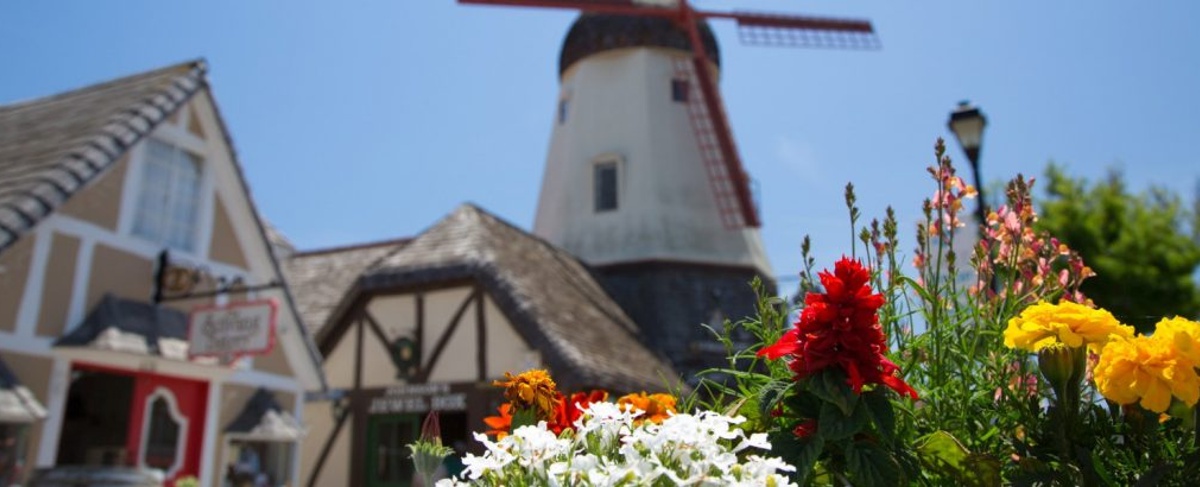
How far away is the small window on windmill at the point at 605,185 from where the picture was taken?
722 inches

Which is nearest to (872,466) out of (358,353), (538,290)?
(538,290)

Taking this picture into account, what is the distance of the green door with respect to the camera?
13250 mm

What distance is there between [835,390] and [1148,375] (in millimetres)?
607

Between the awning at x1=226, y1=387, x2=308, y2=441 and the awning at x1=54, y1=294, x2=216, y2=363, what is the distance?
827 mm

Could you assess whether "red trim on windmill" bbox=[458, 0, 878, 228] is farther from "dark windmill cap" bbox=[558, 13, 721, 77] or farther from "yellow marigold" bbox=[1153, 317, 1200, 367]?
"yellow marigold" bbox=[1153, 317, 1200, 367]

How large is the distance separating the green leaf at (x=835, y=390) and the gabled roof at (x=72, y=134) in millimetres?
7191

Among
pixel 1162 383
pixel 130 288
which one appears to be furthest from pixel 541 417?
pixel 130 288

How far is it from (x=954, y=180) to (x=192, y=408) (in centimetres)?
843

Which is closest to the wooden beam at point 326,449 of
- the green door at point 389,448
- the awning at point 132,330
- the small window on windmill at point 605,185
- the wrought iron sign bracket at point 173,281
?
the green door at point 389,448

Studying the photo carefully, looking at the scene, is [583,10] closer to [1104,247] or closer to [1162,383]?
[1104,247]

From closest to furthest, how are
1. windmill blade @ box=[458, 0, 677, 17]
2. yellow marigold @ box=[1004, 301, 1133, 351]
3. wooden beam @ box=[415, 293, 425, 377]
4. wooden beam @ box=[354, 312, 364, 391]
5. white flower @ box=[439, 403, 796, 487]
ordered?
white flower @ box=[439, 403, 796, 487]
yellow marigold @ box=[1004, 301, 1133, 351]
wooden beam @ box=[415, 293, 425, 377]
wooden beam @ box=[354, 312, 364, 391]
windmill blade @ box=[458, 0, 677, 17]

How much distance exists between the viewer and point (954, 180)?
2.72 metres

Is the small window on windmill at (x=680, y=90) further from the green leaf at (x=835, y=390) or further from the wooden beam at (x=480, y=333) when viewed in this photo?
the green leaf at (x=835, y=390)

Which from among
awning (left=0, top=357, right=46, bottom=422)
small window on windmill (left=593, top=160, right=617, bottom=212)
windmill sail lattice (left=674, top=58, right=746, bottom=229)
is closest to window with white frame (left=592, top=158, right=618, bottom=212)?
small window on windmill (left=593, top=160, right=617, bottom=212)
